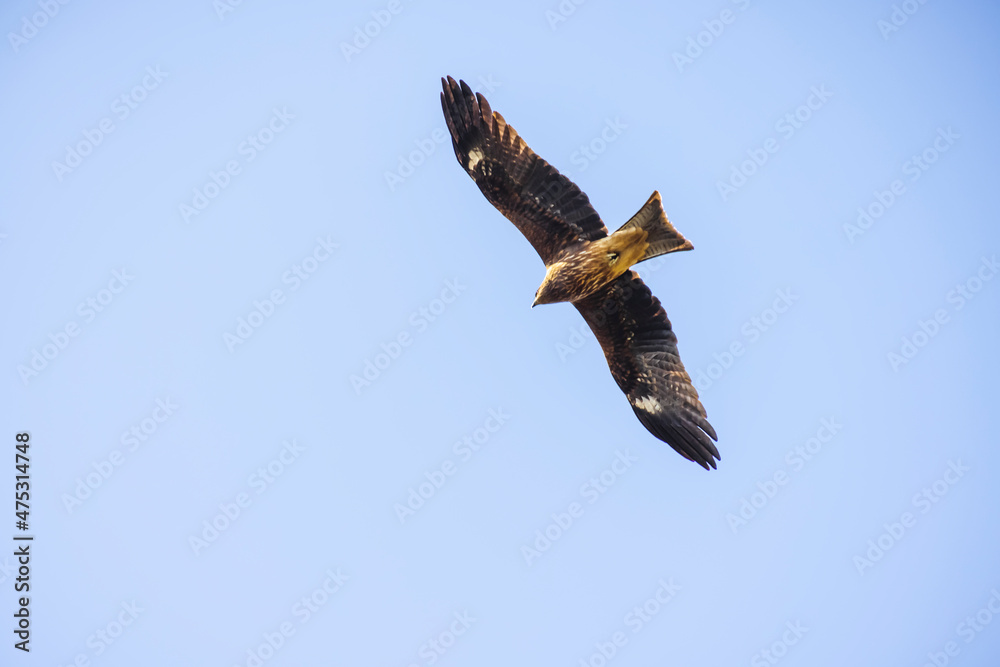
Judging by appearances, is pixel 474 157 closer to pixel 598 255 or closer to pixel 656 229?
pixel 598 255

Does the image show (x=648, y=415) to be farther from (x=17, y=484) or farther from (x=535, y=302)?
(x=17, y=484)

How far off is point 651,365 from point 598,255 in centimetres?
174

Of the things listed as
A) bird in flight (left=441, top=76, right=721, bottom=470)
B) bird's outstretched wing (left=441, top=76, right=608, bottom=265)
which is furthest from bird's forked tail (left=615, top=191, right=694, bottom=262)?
bird's outstretched wing (left=441, top=76, right=608, bottom=265)

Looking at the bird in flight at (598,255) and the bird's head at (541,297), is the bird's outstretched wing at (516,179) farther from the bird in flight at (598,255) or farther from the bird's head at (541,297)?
the bird's head at (541,297)

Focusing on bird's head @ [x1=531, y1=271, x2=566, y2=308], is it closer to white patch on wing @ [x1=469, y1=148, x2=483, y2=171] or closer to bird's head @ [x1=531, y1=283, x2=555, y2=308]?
bird's head @ [x1=531, y1=283, x2=555, y2=308]

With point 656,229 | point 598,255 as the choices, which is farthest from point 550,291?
point 656,229

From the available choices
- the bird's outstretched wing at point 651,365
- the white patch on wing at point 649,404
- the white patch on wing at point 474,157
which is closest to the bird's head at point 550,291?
the bird's outstretched wing at point 651,365

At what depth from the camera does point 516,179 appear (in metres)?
9.00

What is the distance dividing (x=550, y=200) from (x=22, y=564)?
32.5 feet

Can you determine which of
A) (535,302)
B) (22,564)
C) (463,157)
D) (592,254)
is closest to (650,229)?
(592,254)

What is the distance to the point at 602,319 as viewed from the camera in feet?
31.0

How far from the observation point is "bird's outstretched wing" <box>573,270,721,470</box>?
9.30 metres

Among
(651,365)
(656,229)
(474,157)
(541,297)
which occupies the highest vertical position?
(656,229)

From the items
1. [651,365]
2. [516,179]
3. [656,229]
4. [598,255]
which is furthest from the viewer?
[651,365]
